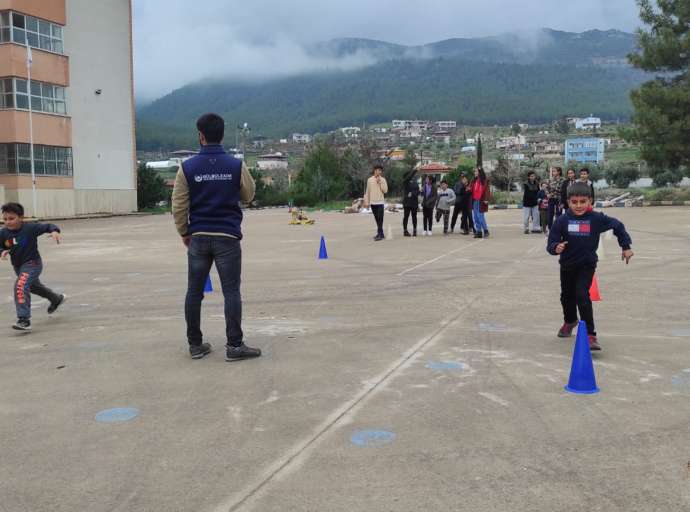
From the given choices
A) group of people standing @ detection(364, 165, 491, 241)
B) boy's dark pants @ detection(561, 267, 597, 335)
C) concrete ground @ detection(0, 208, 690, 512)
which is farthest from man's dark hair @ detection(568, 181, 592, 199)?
group of people standing @ detection(364, 165, 491, 241)

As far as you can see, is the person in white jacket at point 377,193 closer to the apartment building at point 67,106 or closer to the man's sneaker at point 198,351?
the man's sneaker at point 198,351

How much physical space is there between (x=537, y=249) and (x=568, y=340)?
8210 mm

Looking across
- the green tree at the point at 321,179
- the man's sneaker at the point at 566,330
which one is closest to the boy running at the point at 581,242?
the man's sneaker at the point at 566,330

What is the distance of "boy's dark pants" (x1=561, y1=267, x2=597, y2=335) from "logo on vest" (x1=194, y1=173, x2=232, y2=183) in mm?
3114

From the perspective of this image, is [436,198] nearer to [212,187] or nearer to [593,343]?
[593,343]

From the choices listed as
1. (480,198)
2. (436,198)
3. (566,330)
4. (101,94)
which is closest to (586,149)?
(101,94)

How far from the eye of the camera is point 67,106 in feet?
135

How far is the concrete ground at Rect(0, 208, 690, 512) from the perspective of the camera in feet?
10.6

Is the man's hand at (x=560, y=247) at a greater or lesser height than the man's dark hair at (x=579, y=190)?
lesser

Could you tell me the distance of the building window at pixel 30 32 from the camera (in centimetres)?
3656

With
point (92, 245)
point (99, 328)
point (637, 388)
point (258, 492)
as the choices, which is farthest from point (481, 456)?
point (92, 245)

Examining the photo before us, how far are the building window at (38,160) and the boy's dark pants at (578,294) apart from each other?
3669 cm

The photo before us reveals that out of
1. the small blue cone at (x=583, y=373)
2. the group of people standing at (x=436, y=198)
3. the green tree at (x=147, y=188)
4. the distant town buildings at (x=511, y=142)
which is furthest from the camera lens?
the distant town buildings at (x=511, y=142)

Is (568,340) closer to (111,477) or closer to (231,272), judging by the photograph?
(231,272)
